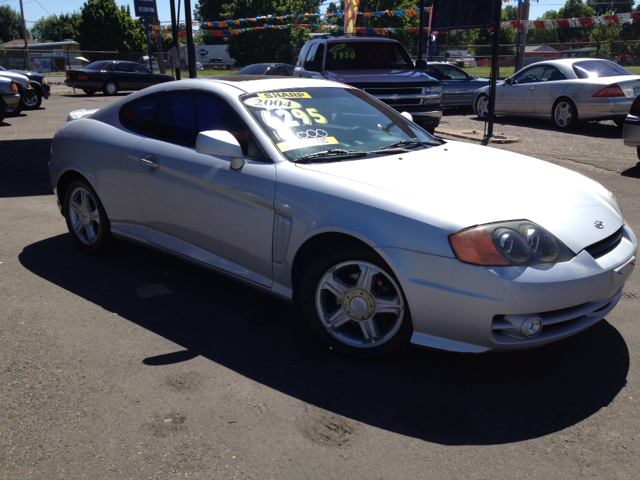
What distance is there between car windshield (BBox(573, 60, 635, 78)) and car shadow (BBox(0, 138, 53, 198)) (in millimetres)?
10449

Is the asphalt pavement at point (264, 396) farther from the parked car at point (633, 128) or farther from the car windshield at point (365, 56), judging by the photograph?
the car windshield at point (365, 56)

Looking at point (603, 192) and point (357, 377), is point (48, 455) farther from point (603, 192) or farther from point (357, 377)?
point (603, 192)

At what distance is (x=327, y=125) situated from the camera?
413 cm

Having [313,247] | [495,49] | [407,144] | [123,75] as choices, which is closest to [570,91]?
[495,49]

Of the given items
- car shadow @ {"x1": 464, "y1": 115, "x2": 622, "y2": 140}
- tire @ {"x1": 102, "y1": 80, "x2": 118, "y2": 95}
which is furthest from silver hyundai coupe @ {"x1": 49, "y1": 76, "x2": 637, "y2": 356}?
tire @ {"x1": 102, "y1": 80, "x2": 118, "y2": 95}

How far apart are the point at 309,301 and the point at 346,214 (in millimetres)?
576

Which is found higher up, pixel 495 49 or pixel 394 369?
pixel 495 49

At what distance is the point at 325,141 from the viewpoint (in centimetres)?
397

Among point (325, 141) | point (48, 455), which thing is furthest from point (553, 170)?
point (48, 455)

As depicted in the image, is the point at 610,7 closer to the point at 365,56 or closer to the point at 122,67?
the point at 122,67

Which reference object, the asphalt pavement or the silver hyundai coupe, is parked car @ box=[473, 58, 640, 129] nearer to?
the asphalt pavement

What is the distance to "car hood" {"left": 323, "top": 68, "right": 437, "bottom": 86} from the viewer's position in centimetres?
1077

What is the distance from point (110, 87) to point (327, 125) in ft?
79.7

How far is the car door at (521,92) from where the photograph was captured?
542 inches
